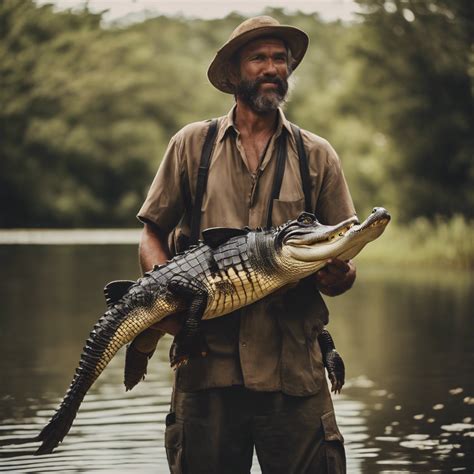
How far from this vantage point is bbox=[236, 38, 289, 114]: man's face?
4867 mm

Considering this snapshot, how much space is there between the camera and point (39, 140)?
216ft

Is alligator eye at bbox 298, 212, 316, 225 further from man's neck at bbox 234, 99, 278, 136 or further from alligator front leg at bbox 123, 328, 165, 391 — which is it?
alligator front leg at bbox 123, 328, 165, 391

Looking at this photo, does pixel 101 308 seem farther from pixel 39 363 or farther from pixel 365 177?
pixel 365 177

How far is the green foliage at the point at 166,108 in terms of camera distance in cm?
3066

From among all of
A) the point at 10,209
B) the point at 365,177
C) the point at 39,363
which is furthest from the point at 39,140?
the point at 39,363

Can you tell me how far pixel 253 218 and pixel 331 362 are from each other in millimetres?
Result: 606

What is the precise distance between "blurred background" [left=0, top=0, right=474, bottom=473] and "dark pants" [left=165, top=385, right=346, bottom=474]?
1.31 meters

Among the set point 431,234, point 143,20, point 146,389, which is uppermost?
point 143,20

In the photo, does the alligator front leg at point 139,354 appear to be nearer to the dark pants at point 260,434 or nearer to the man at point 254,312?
the man at point 254,312

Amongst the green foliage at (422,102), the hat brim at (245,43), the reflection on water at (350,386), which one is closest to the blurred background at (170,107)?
the green foliage at (422,102)

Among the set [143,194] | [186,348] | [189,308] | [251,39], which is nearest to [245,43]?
[251,39]

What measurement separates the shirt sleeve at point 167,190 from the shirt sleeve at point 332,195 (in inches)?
20.8

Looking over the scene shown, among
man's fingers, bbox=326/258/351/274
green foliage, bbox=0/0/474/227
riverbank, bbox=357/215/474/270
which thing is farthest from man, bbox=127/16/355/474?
green foliage, bbox=0/0/474/227

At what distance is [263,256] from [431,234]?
2510cm
